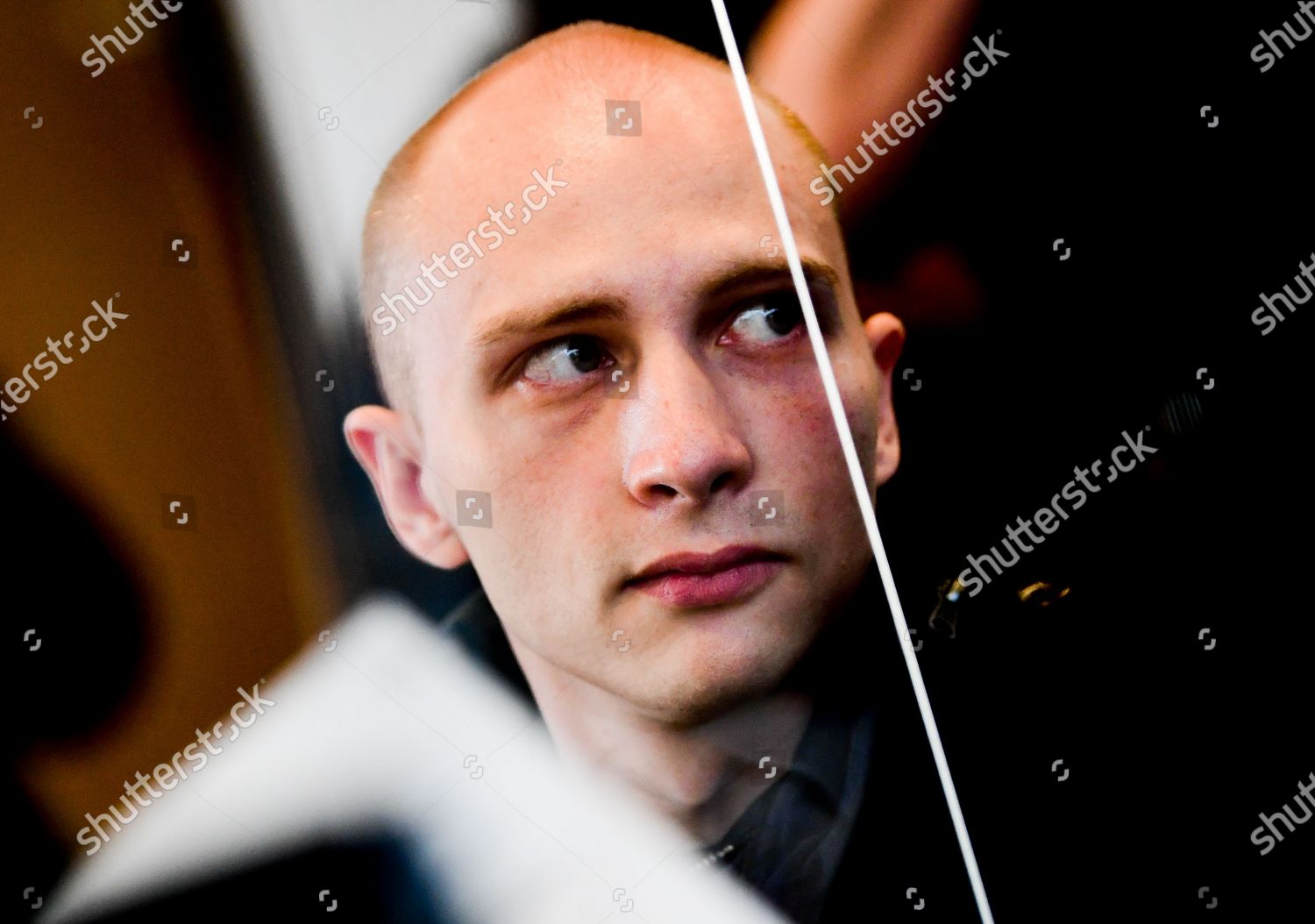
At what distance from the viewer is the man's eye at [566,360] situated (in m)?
1.60

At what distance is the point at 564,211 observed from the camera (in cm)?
162

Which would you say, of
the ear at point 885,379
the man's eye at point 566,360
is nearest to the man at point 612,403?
the man's eye at point 566,360

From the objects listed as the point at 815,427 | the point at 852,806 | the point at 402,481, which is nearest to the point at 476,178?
the point at 402,481

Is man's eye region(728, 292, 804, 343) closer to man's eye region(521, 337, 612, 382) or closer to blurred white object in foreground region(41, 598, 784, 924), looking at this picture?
man's eye region(521, 337, 612, 382)

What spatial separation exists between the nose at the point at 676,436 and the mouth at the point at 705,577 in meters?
0.08

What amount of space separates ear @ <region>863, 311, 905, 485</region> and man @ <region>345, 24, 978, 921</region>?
12 centimetres

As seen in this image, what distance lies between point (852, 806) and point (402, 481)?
0.83 meters

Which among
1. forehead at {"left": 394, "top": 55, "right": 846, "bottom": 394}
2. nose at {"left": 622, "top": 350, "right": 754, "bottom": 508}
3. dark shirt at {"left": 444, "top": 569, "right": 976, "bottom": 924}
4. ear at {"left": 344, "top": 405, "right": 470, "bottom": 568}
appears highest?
forehead at {"left": 394, "top": 55, "right": 846, "bottom": 394}

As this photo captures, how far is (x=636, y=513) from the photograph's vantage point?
1622mm

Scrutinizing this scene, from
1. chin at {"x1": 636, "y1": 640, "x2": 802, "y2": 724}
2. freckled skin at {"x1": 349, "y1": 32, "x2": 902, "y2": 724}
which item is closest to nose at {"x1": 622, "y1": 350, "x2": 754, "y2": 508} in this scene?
freckled skin at {"x1": 349, "y1": 32, "x2": 902, "y2": 724}

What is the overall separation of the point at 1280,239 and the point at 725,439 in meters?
1.04

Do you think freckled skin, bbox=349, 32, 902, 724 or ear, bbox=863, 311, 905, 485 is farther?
ear, bbox=863, 311, 905, 485

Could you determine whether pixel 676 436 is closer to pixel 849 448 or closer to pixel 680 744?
pixel 849 448

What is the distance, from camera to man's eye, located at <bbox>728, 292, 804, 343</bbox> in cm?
164
